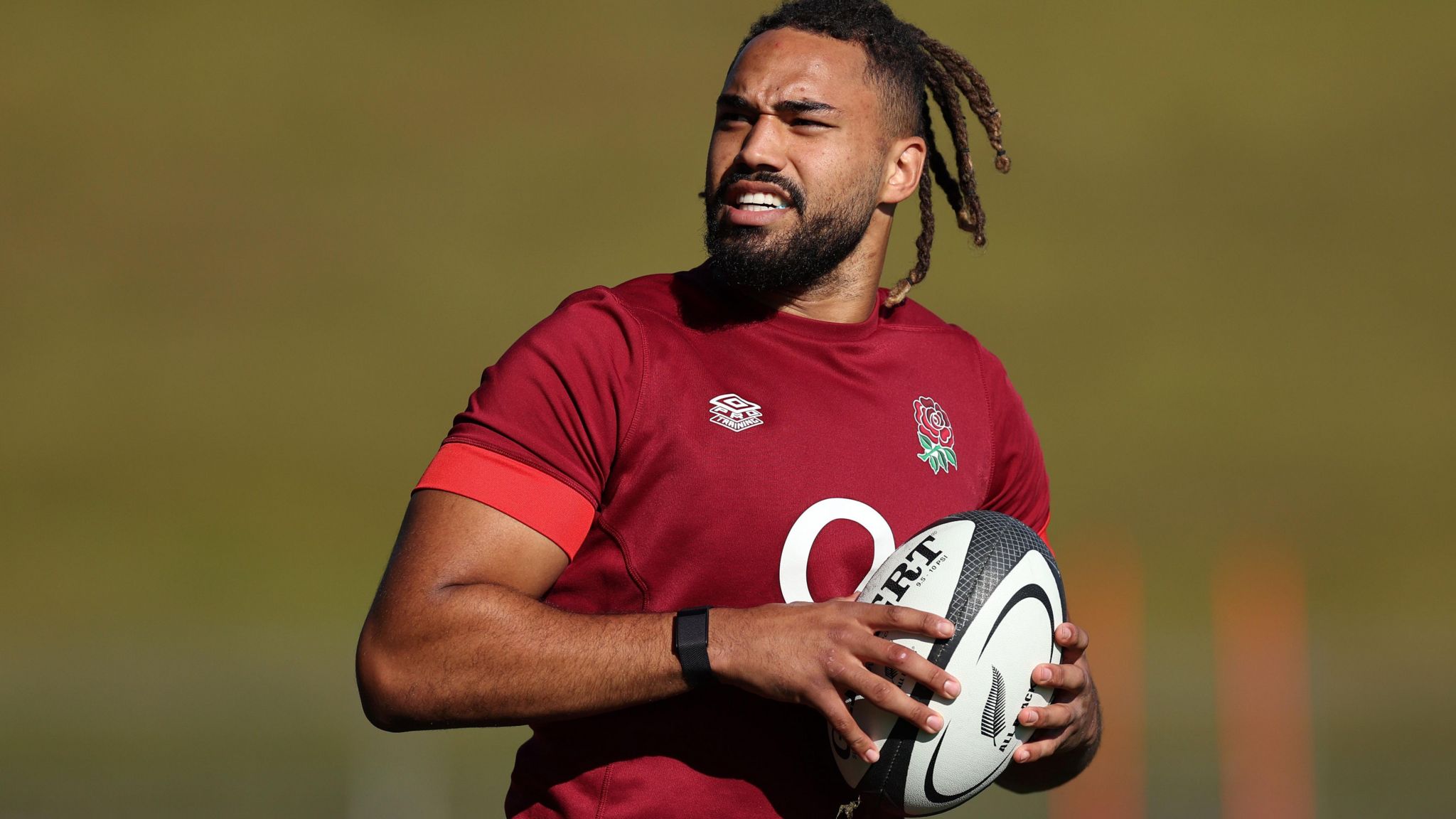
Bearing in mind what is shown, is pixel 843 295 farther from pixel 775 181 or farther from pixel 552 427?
pixel 552 427

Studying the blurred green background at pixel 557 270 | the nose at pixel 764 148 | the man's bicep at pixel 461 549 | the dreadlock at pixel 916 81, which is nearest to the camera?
the man's bicep at pixel 461 549

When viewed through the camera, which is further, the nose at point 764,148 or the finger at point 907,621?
the nose at point 764,148

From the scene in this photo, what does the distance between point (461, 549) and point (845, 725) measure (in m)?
0.63

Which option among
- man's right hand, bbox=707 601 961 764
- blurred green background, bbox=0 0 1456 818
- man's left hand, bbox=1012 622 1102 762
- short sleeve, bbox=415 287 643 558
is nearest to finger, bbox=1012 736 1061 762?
man's left hand, bbox=1012 622 1102 762

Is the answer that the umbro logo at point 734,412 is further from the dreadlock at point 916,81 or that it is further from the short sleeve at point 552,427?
the dreadlock at point 916,81

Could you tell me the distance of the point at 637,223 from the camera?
14711 mm

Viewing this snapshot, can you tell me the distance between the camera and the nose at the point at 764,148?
2.82 metres

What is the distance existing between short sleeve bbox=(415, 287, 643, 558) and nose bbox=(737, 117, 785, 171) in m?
0.41

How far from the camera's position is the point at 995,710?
→ 248 centimetres

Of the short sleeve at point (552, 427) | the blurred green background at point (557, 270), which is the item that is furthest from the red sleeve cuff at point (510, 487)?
the blurred green background at point (557, 270)

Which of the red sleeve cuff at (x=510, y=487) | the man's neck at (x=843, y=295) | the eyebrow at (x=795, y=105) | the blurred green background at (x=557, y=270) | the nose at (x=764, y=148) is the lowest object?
the blurred green background at (x=557, y=270)

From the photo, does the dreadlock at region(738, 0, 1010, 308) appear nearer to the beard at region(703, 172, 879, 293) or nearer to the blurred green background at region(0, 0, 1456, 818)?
the beard at region(703, 172, 879, 293)

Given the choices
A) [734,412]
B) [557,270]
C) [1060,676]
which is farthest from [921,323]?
[557,270]

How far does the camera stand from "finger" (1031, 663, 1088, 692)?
8.29ft
